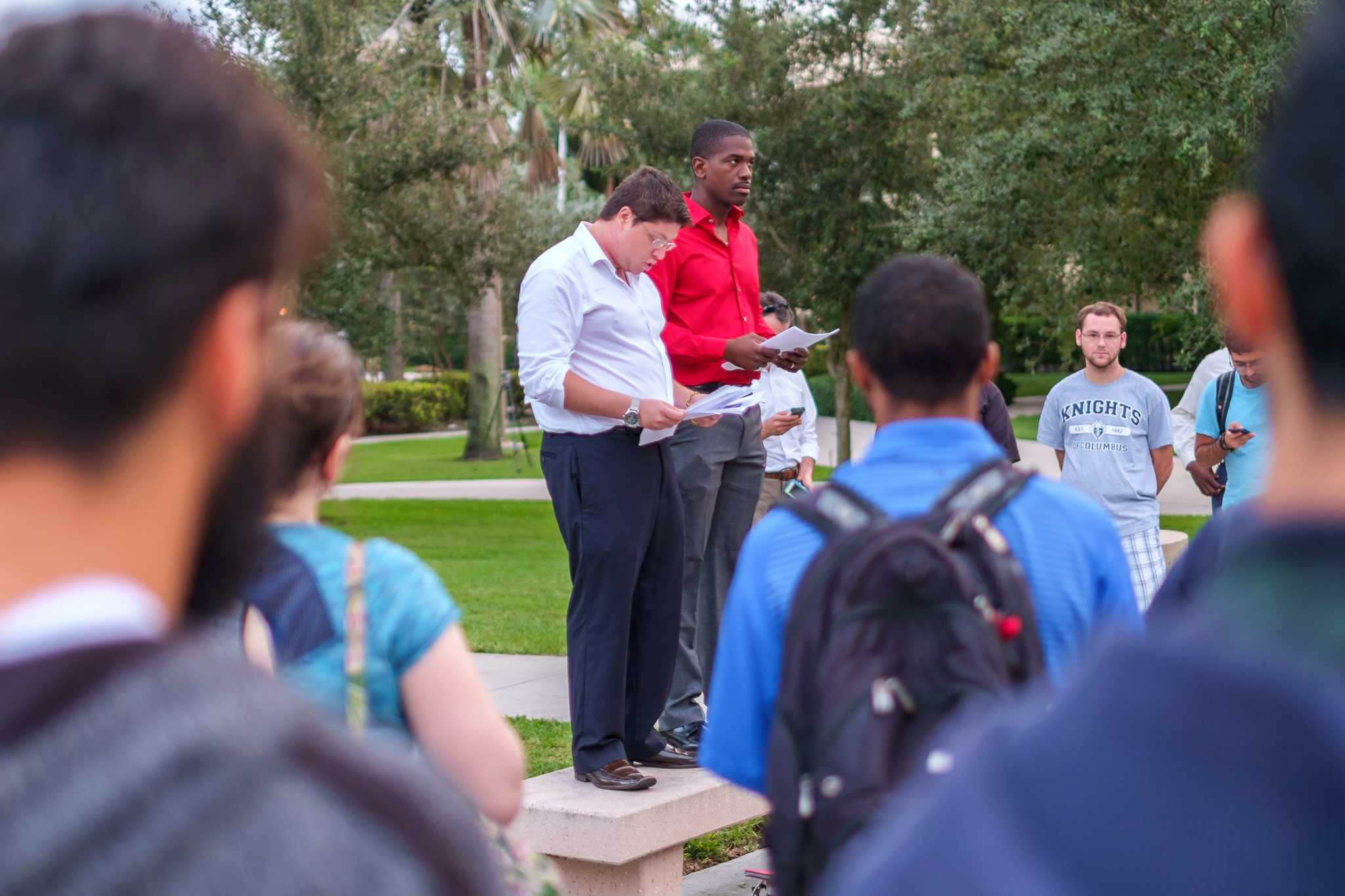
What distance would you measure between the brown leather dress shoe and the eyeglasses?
174 centimetres

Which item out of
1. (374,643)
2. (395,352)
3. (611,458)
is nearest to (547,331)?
(611,458)

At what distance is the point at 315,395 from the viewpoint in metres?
2.37

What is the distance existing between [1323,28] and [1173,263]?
14.6 m

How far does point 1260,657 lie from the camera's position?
73 cm

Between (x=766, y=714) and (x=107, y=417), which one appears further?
(x=766, y=714)

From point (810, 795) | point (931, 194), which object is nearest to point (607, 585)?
point (810, 795)

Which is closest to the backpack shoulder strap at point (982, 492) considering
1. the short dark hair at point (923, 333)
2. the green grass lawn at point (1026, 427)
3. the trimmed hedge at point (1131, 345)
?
the short dark hair at point (923, 333)

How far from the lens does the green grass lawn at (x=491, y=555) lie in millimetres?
10531

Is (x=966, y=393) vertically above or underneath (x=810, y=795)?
above

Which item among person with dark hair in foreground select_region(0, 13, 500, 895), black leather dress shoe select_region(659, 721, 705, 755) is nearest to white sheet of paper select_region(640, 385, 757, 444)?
black leather dress shoe select_region(659, 721, 705, 755)

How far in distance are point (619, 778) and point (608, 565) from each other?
71 centimetres

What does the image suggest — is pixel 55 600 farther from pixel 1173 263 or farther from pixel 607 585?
pixel 1173 263

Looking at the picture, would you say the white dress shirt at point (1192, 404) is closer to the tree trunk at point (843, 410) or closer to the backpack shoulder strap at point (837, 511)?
the backpack shoulder strap at point (837, 511)

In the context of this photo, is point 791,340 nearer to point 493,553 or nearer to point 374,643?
point 374,643
